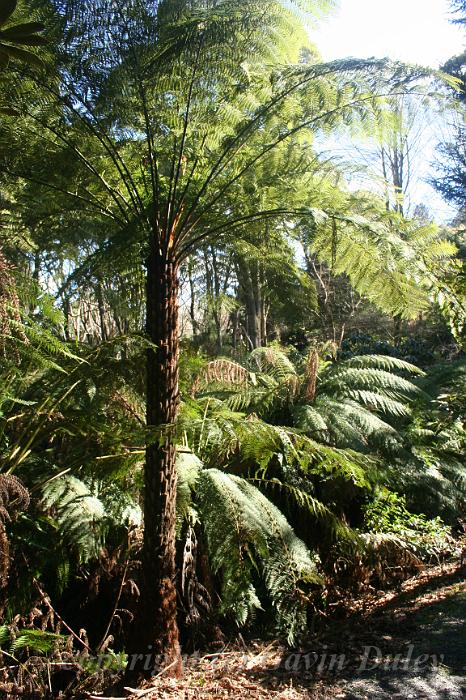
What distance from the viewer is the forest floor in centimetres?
244

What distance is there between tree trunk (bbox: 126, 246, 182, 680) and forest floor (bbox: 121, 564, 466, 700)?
0.10 meters

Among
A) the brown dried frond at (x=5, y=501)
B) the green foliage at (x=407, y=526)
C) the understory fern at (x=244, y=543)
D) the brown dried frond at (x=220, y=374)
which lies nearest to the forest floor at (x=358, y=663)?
the understory fern at (x=244, y=543)

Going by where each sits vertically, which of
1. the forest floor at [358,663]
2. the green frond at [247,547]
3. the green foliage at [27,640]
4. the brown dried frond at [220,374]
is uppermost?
the brown dried frond at [220,374]

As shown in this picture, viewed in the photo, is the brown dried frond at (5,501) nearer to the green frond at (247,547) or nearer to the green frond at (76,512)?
the green frond at (76,512)

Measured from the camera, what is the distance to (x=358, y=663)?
2758 millimetres

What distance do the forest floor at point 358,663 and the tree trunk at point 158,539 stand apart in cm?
10

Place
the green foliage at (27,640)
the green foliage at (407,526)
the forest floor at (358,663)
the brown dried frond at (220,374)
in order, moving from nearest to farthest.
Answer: the green foliage at (27,640) < the forest floor at (358,663) < the brown dried frond at (220,374) < the green foliage at (407,526)

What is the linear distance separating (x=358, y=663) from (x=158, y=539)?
125 centimetres

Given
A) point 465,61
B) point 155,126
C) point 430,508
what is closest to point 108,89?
point 155,126

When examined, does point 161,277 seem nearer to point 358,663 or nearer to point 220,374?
point 220,374

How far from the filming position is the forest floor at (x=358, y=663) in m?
2.44

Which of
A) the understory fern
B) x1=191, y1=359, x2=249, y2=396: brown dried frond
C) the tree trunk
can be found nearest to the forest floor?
the tree trunk

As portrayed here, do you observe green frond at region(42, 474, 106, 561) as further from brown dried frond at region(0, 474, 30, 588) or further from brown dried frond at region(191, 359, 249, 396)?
brown dried frond at region(191, 359, 249, 396)

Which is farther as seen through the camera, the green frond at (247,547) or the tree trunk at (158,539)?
the tree trunk at (158,539)
